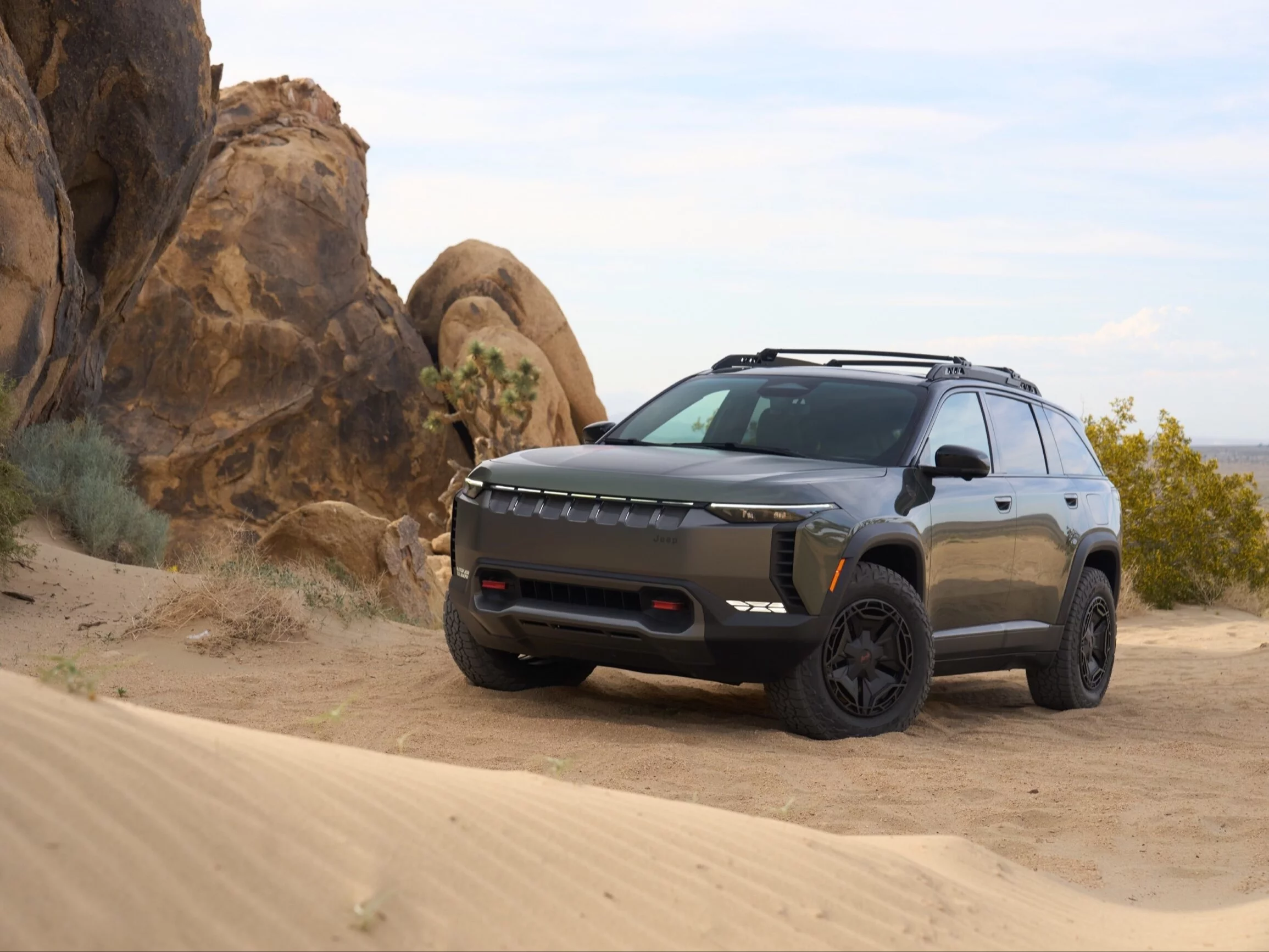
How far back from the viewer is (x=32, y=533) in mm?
11461

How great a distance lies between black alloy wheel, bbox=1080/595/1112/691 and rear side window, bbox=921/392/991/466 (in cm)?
163

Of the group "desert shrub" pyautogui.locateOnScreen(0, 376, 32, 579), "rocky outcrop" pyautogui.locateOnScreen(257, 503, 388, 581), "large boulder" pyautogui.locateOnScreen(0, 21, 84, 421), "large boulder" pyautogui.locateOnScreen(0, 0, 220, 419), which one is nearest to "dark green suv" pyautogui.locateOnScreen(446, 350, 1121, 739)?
"desert shrub" pyautogui.locateOnScreen(0, 376, 32, 579)

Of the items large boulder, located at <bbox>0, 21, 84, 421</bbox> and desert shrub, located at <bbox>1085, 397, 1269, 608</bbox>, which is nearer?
large boulder, located at <bbox>0, 21, 84, 421</bbox>

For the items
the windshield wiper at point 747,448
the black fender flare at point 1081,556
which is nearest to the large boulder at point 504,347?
the black fender flare at point 1081,556

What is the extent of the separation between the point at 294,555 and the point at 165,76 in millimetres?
5215

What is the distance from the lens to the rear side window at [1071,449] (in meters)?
9.09

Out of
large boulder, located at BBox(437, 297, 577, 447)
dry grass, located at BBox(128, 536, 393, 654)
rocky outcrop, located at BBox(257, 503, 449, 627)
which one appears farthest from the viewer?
large boulder, located at BBox(437, 297, 577, 447)

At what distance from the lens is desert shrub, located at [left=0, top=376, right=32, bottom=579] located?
9.36 metres

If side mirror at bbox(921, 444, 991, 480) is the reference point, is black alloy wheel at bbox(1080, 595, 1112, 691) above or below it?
below

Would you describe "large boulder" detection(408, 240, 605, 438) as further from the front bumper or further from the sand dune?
the sand dune

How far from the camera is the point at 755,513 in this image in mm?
6570

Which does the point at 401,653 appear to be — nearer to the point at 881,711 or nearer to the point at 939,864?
the point at 881,711

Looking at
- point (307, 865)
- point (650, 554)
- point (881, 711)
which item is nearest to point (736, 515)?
point (650, 554)

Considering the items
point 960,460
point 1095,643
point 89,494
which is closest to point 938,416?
point 960,460
